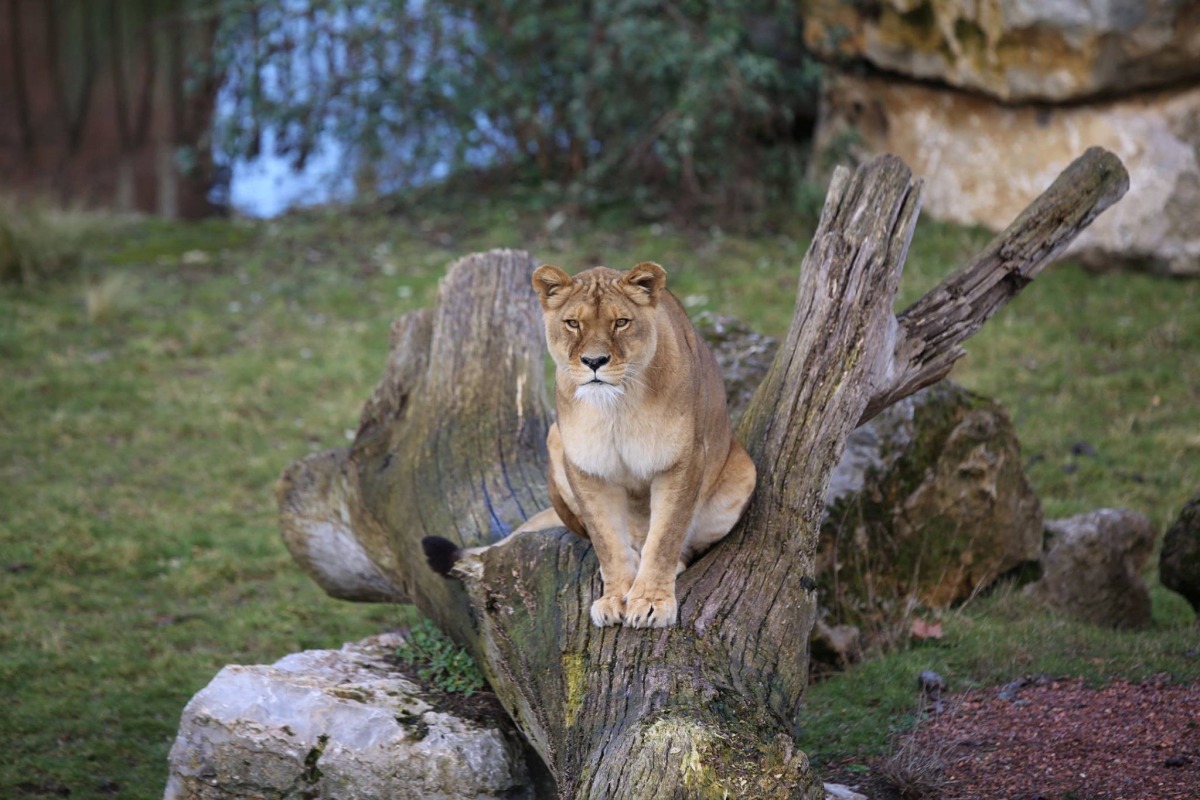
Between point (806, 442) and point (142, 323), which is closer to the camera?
point (806, 442)

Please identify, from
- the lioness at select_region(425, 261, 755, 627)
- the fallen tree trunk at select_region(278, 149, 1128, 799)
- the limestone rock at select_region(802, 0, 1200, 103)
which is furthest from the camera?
the limestone rock at select_region(802, 0, 1200, 103)

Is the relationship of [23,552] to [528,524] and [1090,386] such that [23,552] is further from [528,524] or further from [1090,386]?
[1090,386]

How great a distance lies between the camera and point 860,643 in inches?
297

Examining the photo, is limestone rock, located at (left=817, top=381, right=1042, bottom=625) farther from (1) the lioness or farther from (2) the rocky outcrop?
(1) the lioness

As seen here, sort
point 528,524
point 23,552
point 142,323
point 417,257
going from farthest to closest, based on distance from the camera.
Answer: point 417,257
point 142,323
point 23,552
point 528,524

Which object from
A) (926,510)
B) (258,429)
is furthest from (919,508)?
(258,429)

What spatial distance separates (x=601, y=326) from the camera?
5191 millimetres

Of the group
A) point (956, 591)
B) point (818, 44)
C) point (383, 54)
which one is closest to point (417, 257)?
point (383, 54)

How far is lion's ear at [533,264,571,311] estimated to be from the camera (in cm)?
532

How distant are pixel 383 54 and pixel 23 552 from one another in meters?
7.93

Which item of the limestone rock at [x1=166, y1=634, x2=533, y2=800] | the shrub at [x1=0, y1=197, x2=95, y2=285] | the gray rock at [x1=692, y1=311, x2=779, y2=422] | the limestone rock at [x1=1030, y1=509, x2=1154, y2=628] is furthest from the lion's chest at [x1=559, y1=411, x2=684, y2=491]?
the shrub at [x1=0, y1=197, x2=95, y2=285]

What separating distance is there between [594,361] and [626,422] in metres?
0.33

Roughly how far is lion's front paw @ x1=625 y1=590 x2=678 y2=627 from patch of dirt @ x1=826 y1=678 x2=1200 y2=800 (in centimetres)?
126

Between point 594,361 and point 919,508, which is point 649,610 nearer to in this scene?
point 594,361
